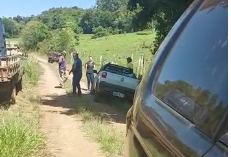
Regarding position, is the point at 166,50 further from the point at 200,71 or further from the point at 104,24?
the point at 104,24

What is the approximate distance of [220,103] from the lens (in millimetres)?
1438

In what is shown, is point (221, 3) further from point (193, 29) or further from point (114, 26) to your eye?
point (114, 26)

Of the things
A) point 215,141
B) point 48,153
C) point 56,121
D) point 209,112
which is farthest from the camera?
point 56,121

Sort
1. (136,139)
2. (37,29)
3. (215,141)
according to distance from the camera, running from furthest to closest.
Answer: (37,29) < (136,139) < (215,141)

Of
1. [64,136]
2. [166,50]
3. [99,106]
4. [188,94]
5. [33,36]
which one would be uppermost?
[166,50]

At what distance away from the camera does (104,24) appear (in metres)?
102

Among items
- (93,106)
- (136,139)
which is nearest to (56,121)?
(93,106)

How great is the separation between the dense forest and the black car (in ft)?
30.8

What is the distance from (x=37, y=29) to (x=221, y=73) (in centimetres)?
8101

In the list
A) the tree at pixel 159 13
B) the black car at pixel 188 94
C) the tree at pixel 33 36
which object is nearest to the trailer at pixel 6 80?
the tree at pixel 159 13

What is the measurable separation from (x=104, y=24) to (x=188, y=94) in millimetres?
100851

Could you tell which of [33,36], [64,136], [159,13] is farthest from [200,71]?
[33,36]

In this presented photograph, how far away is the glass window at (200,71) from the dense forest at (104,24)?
9.52m

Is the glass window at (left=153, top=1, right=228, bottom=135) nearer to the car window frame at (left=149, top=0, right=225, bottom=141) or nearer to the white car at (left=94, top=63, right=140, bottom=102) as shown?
the car window frame at (left=149, top=0, right=225, bottom=141)
